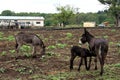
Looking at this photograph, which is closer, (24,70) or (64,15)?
(24,70)

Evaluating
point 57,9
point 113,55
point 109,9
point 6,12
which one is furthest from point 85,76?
point 6,12

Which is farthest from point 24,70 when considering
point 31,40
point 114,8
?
point 114,8

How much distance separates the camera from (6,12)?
17012cm

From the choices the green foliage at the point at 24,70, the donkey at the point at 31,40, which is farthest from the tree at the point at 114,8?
the green foliage at the point at 24,70

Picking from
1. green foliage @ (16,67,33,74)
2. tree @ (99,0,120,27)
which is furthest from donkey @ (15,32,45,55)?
tree @ (99,0,120,27)

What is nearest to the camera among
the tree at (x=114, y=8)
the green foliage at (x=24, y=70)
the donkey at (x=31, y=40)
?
the green foliage at (x=24, y=70)

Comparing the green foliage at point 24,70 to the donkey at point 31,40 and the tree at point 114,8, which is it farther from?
the tree at point 114,8

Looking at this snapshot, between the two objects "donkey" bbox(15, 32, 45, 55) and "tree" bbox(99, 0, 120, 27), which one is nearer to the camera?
"donkey" bbox(15, 32, 45, 55)

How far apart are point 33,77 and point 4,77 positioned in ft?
3.46

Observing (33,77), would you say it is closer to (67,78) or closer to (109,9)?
(67,78)

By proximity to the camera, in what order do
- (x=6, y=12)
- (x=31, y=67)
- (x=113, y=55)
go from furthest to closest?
(x=6, y=12) → (x=113, y=55) → (x=31, y=67)

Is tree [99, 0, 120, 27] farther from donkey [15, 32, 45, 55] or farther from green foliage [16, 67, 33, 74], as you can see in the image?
green foliage [16, 67, 33, 74]

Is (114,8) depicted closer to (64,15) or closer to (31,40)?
(64,15)

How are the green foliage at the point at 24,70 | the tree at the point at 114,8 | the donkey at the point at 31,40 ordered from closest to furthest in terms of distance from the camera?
the green foliage at the point at 24,70, the donkey at the point at 31,40, the tree at the point at 114,8
